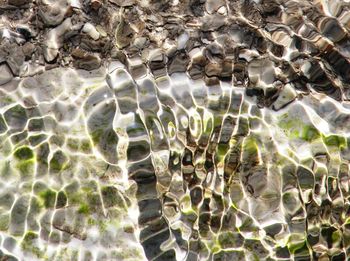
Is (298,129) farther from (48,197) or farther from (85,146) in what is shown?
(48,197)

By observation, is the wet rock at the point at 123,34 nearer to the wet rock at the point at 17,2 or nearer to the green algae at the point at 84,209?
the wet rock at the point at 17,2

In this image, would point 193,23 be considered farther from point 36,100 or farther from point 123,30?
point 36,100

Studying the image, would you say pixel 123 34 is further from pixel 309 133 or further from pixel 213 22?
pixel 309 133

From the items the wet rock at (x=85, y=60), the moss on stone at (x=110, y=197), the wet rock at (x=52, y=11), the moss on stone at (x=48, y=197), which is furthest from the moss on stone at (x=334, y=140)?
the wet rock at (x=52, y=11)

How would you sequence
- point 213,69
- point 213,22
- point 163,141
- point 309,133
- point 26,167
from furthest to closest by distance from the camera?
point 213,22, point 213,69, point 309,133, point 163,141, point 26,167

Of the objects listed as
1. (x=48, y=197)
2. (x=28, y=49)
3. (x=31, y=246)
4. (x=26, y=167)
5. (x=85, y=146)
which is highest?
(x=28, y=49)

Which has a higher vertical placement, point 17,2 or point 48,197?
point 17,2

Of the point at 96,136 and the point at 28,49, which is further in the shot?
the point at 28,49

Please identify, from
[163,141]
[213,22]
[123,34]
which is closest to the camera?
[163,141]

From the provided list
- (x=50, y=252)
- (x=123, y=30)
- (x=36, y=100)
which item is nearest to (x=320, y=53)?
(x=123, y=30)

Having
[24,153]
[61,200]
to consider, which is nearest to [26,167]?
[24,153]
